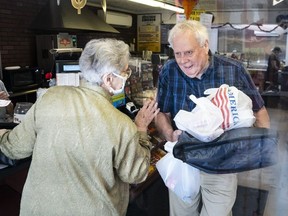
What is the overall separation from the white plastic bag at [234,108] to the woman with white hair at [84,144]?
0.48 metres

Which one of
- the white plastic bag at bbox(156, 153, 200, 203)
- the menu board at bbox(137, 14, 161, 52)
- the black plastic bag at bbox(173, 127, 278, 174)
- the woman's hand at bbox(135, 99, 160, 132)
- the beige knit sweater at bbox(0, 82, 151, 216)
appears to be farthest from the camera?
the menu board at bbox(137, 14, 161, 52)

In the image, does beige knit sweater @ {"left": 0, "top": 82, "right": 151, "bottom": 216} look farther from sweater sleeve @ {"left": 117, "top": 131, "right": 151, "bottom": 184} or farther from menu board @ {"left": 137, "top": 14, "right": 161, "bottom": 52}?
menu board @ {"left": 137, "top": 14, "right": 161, "bottom": 52}

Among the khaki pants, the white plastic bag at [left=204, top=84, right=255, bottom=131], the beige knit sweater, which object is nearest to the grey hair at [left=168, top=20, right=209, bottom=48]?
the white plastic bag at [left=204, top=84, right=255, bottom=131]

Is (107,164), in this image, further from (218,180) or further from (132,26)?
(132,26)

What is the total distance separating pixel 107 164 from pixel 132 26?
405cm

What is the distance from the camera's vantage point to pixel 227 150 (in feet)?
5.50

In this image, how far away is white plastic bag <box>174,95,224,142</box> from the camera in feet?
5.24

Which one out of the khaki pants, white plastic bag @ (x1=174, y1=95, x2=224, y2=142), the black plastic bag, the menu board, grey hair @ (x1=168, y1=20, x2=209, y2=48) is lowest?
the khaki pants

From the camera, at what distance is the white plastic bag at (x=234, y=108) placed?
5.24ft

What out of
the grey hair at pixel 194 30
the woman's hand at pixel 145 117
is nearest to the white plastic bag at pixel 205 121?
the woman's hand at pixel 145 117

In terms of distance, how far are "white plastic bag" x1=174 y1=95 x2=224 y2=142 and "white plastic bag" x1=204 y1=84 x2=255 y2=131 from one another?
0.03 m

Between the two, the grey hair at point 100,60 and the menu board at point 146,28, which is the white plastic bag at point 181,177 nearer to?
the grey hair at point 100,60

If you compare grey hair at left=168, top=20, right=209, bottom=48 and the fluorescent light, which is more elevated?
the fluorescent light

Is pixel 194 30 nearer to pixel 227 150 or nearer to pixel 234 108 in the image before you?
pixel 234 108
